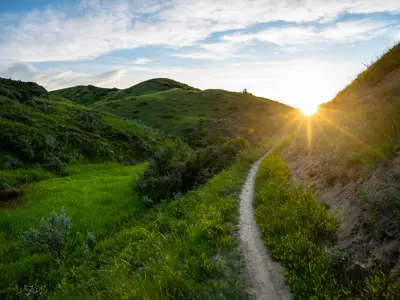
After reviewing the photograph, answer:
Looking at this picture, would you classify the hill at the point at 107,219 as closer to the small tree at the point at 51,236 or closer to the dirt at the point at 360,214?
the small tree at the point at 51,236

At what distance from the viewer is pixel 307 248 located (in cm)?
645

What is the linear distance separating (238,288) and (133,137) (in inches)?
1444

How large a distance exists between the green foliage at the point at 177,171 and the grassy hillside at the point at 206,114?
2790 centimetres

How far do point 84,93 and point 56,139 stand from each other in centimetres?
11868

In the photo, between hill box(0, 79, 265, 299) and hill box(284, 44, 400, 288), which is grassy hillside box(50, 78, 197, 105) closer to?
hill box(0, 79, 265, 299)

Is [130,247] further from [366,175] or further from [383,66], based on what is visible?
[383,66]

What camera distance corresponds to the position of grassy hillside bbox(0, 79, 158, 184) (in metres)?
24.6

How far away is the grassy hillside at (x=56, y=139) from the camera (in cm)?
2459

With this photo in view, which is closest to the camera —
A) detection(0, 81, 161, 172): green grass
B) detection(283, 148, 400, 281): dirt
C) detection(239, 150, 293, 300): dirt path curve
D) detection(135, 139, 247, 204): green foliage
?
detection(283, 148, 400, 281): dirt

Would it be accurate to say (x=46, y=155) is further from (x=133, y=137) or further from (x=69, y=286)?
(x=69, y=286)

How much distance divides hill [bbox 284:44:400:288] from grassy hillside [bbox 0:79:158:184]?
2022 centimetres

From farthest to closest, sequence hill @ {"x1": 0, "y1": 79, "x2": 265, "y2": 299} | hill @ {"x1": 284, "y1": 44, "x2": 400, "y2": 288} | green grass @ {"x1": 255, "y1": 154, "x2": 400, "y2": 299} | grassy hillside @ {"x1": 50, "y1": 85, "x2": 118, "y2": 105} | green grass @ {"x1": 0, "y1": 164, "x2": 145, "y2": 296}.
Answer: grassy hillside @ {"x1": 50, "y1": 85, "x2": 118, "y2": 105} < green grass @ {"x1": 0, "y1": 164, "x2": 145, "y2": 296} < hill @ {"x1": 0, "y1": 79, "x2": 265, "y2": 299} < hill @ {"x1": 284, "y1": 44, "x2": 400, "y2": 288} < green grass @ {"x1": 255, "y1": 154, "x2": 400, "y2": 299}

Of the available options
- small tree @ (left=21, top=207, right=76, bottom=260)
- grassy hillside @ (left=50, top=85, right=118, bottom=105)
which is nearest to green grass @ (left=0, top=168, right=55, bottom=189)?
small tree @ (left=21, top=207, right=76, bottom=260)

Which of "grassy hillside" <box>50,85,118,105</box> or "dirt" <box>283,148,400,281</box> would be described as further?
"grassy hillside" <box>50,85,118,105</box>
